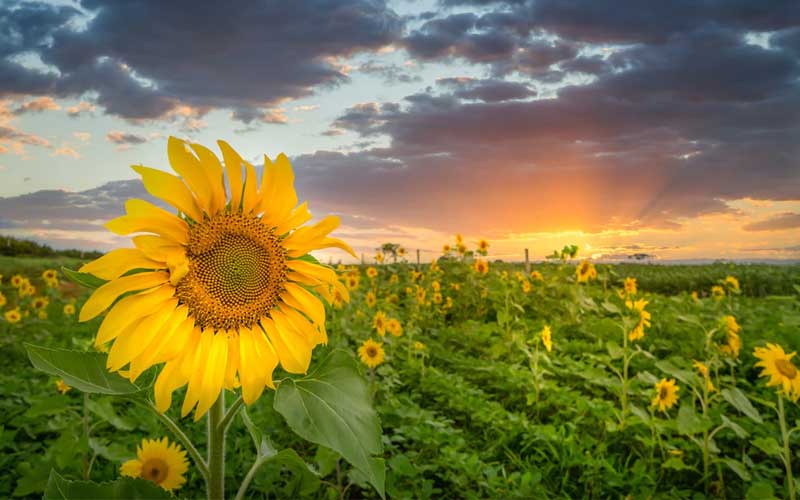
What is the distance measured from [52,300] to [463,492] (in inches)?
389

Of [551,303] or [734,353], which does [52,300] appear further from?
[734,353]

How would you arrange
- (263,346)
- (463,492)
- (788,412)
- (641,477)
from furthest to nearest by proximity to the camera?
(788,412) → (641,477) → (463,492) → (263,346)

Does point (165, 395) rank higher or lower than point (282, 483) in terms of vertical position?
higher

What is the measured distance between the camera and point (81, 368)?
123 centimetres

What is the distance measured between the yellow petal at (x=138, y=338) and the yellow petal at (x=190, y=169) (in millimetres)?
256

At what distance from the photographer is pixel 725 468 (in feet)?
12.0

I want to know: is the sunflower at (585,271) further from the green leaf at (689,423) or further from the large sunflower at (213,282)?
the large sunflower at (213,282)

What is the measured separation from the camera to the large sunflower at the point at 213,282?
121 centimetres

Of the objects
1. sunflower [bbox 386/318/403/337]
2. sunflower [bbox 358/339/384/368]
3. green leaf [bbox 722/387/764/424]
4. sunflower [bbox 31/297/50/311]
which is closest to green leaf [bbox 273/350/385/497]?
green leaf [bbox 722/387/764/424]

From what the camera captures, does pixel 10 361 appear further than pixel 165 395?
Yes

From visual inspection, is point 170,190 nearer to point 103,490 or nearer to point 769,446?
point 103,490

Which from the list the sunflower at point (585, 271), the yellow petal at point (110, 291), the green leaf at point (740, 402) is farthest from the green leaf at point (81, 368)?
the sunflower at point (585, 271)

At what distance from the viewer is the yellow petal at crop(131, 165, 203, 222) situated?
47.6 inches

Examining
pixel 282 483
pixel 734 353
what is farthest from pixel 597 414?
pixel 282 483
